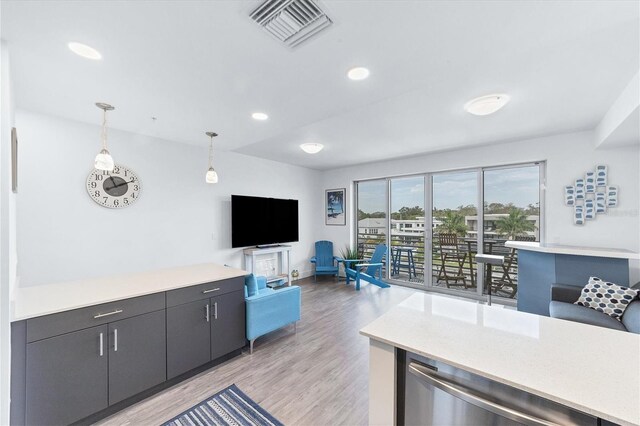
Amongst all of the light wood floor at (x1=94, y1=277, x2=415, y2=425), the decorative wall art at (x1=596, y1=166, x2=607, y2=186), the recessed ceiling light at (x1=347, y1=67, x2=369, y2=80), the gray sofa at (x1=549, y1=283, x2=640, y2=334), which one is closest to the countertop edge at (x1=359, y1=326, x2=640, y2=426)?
the light wood floor at (x1=94, y1=277, x2=415, y2=425)

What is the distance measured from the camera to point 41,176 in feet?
9.04

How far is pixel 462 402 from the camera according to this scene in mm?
960

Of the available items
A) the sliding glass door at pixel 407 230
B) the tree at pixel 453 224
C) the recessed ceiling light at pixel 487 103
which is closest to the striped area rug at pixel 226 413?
the recessed ceiling light at pixel 487 103

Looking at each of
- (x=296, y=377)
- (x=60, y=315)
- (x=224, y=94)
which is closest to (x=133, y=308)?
(x=60, y=315)

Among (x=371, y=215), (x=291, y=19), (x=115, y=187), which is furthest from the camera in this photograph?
(x=371, y=215)

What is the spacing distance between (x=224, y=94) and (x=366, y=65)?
4.10ft

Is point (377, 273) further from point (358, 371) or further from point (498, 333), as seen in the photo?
point (498, 333)

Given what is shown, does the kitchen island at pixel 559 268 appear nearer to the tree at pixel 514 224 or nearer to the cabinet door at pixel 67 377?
the tree at pixel 514 224

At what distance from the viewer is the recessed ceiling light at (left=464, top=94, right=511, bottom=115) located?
93.4 inches

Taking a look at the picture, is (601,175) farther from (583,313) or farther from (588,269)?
(583,313)

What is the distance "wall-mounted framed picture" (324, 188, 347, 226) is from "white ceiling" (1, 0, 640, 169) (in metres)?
3.01

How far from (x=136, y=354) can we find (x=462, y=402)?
2242 millimetres

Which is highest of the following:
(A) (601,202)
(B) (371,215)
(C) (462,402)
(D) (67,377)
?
(A) (601,202)

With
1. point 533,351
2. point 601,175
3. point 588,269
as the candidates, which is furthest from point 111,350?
point 601,175
